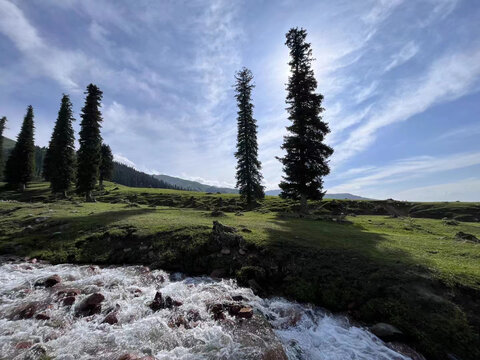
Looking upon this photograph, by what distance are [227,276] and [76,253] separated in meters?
10.5

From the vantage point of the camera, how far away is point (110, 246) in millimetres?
14953

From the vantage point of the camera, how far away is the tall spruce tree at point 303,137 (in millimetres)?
30609

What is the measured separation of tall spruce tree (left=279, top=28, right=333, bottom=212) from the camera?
100 feet

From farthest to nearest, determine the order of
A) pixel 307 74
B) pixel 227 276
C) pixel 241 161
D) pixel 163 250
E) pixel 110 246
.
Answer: pixel 241 161 < pixel 307 74 < pixel 110 246 < pixel 163 250 < pixel 227 276

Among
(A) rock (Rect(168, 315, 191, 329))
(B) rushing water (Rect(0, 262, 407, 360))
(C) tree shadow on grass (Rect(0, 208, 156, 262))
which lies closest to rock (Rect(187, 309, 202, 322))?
(B) rushing water (Rect(0, 262, 407, 360))

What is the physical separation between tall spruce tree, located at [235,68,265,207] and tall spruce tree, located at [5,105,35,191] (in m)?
61.8

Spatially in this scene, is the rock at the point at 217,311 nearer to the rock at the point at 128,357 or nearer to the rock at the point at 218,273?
the rock at the point at 128,357

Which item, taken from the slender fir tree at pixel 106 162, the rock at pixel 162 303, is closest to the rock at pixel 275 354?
the rock at pixel 162 303

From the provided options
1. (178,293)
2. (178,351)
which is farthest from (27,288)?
(178,351)

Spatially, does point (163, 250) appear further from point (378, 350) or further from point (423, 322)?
point (423, 322)

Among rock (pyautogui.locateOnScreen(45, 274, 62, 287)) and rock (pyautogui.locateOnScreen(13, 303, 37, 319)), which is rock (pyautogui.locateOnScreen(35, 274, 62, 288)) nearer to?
rock (pyautogui.locateOnScreen(45, 274, 62, 287))

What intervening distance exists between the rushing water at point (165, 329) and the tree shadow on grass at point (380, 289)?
3.17 feet

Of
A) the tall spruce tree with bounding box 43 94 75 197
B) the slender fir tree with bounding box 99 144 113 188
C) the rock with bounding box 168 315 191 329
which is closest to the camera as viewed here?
the rock with bounding box 168 315 191 329

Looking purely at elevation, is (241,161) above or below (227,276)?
above
